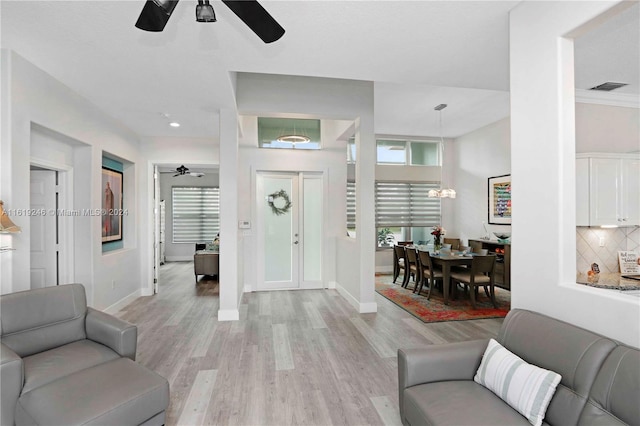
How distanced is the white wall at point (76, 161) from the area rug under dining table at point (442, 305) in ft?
14.0

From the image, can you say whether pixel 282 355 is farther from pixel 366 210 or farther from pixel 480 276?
pixel 480 276

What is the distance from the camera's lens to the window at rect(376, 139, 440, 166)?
8.19 m

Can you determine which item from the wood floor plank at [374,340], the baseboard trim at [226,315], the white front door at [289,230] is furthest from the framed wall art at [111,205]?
the wood floor plank at [374,340]

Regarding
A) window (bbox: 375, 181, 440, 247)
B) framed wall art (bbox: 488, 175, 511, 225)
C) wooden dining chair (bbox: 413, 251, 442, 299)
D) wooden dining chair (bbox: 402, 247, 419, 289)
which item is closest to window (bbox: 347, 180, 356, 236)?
window (bbox: 375, 181, 440, 247)

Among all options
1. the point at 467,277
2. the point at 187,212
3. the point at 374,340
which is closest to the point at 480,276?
the point at 467,277

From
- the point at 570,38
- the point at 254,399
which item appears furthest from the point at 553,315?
the point at 254,399

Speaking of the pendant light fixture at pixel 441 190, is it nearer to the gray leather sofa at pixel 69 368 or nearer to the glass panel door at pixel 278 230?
the glass panel door at pixel 278 230

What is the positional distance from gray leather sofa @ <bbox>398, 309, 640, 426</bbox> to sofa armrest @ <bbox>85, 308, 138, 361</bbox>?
1966 mm

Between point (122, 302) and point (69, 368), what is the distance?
324 centimetres

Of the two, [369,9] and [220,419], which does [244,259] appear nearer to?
[220,419]

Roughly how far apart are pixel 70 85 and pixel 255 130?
280 cm

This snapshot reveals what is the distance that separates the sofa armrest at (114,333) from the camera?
2475 millimetres

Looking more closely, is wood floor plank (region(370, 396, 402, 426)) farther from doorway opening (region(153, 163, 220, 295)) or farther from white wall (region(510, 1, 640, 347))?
doorway opening (region(153, 163, 220, 295))

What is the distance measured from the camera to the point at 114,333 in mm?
2496
